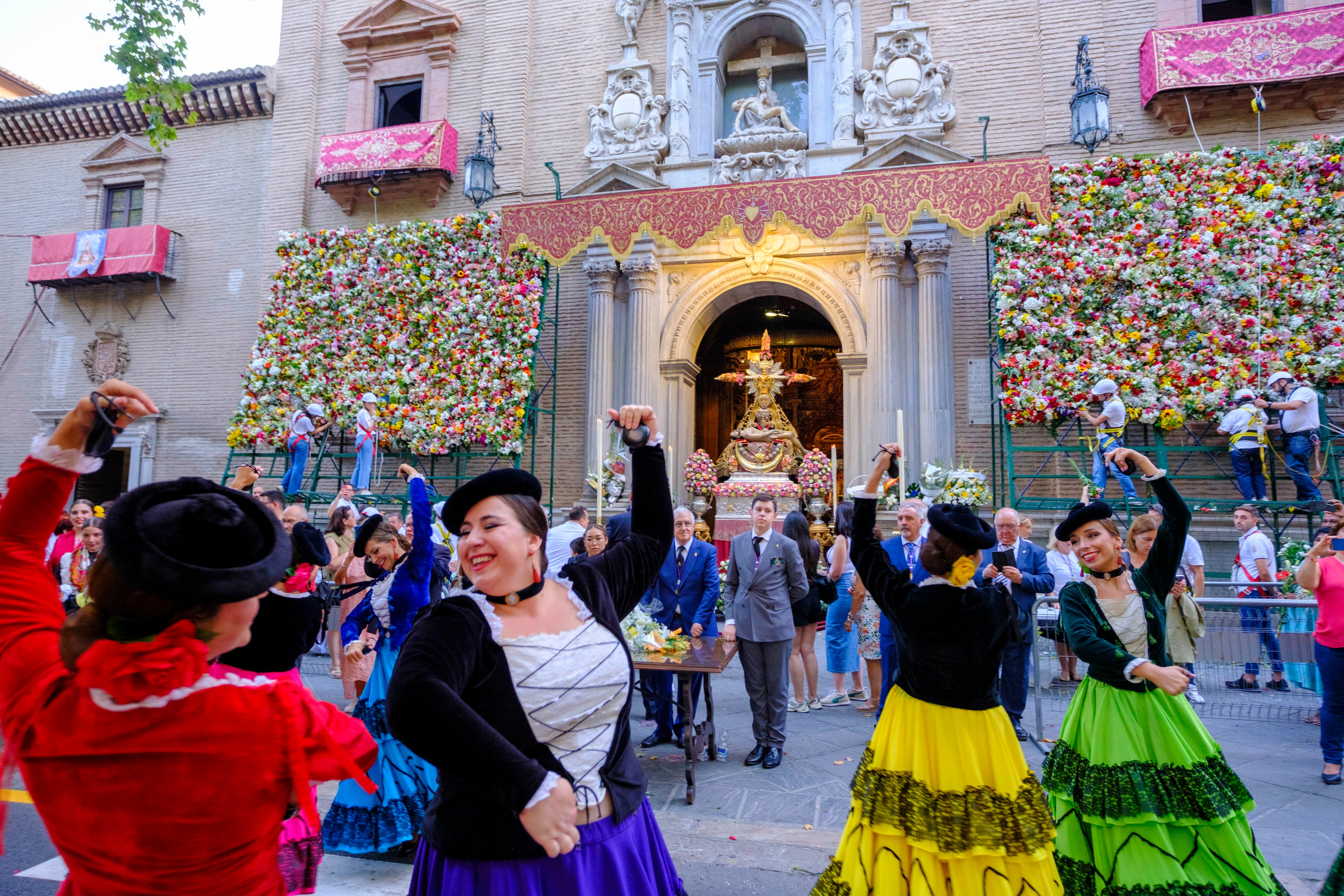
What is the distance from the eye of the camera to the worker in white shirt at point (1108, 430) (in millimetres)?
9305

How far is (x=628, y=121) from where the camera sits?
1420 centimetres

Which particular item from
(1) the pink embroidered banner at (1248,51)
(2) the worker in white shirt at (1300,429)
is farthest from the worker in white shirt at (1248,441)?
(1) the pink embroidered banner at (1248,51)

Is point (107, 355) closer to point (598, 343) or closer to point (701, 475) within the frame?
point (598, 343)

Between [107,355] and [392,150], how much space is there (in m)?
8.33

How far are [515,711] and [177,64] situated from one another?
8.16m

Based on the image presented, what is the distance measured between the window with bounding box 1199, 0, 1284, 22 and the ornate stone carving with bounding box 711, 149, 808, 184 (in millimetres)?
6665

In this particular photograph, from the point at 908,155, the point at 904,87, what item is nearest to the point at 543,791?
the point at 908,155

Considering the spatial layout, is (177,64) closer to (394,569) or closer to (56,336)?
(394,569)

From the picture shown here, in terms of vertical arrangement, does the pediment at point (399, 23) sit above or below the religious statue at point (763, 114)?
above

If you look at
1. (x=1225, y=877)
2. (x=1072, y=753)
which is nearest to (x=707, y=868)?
(x=1072, y=753)

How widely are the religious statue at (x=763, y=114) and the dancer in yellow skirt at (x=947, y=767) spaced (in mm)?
11860

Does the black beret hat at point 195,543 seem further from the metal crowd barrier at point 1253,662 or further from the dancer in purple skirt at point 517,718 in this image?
the metal crowd barrier at point 1253,662

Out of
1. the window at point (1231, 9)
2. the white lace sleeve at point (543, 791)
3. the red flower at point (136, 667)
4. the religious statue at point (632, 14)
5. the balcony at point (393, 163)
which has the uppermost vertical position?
the religious statue at point (632, 14)

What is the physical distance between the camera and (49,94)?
18.3 m
